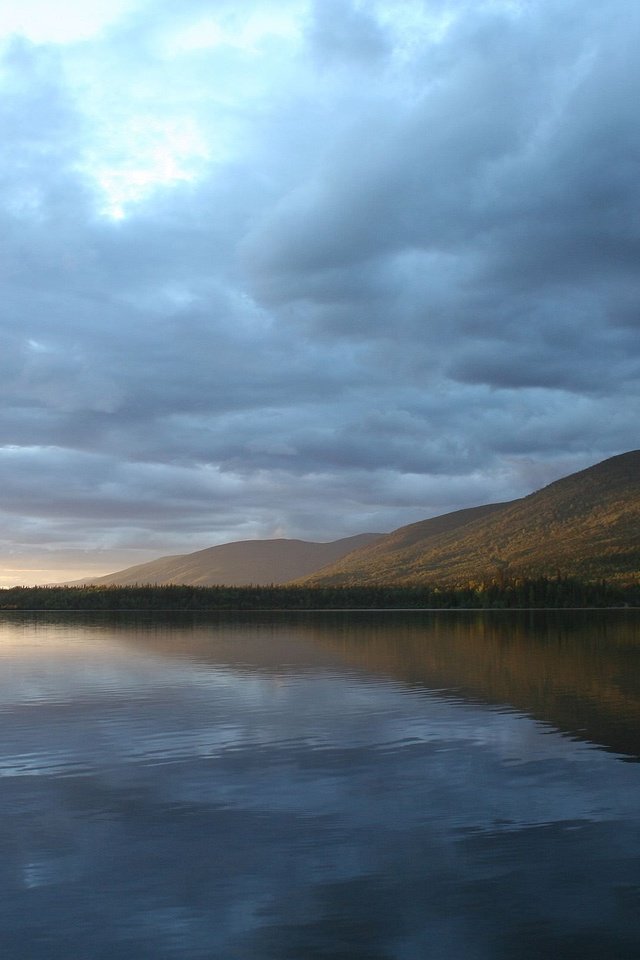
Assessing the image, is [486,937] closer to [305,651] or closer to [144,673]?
[144,673]

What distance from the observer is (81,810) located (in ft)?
91.8

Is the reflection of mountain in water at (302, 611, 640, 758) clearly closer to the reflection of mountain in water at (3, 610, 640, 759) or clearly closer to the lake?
the reflection of mountain in water at (3, 610, 640, 759)

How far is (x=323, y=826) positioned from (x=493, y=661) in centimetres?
5696

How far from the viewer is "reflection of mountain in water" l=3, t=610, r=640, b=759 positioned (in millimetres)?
46875

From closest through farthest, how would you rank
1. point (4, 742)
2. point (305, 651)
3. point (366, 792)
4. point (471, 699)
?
point (366, 792), point (4, 742), point (471, 699), point (305, 651)

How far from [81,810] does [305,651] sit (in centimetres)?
7139

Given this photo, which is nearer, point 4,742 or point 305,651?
point 4,742

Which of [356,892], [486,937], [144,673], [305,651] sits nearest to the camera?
[486,937]

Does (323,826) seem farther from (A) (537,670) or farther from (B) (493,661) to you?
(B) (493,661)

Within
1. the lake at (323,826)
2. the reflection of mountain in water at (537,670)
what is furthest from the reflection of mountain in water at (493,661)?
the lake at (323,826)

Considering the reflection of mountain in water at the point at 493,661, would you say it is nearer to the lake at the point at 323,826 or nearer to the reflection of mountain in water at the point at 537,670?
the reflection of mountain in water at the point at 537,670

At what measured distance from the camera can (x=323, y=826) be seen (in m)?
26.0

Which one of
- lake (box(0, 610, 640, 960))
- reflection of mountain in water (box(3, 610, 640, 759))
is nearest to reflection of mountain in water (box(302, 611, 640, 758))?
reflection of mountain in water (box(3, 610, 640, 759))

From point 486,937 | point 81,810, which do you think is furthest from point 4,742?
point 486,937
